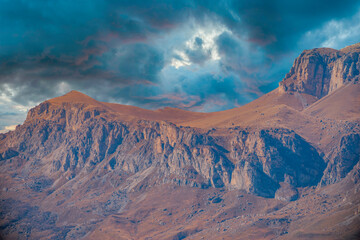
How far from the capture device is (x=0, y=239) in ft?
132

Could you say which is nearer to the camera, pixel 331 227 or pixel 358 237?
pixel 358 237

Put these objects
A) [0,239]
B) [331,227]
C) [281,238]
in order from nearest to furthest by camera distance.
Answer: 1. [0,239]
2. [331,227]
3. [281,238]

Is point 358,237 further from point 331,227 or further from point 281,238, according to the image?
point 281,238

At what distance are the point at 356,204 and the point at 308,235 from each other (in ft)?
88.7

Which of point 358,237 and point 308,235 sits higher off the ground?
point 358,237

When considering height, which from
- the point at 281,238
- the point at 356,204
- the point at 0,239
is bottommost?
Answer: the point at 281,238

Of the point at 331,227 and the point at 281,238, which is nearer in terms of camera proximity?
the point at 331,227

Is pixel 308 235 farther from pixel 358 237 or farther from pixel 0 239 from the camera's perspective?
pixel 0 239

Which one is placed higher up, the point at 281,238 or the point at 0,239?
the point at 0,239

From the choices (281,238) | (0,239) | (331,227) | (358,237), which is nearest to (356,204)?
(331,227)

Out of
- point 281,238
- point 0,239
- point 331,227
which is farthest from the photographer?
point 281,238

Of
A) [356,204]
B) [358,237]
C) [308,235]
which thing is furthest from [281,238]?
[358,237]

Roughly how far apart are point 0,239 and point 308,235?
532 ft

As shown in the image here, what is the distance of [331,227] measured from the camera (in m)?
177
